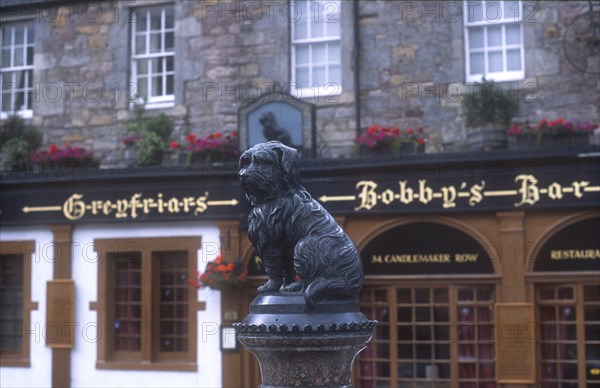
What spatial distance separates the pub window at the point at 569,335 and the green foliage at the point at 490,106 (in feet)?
Result: 6.85

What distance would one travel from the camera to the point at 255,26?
1371cm

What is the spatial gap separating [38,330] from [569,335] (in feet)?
22.5

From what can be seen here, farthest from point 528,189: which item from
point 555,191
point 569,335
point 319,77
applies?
point 319,77

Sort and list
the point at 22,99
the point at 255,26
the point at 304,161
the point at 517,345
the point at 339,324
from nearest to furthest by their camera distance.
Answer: the point at 339,324 → the point at 517,345 → the point at 304,161 → the point at 255,26 → the point at 22,99

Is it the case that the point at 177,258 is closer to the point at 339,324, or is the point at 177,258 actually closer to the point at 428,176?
the point at 428,176

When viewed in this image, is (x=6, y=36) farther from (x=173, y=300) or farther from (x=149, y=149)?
(x=173, y=300)

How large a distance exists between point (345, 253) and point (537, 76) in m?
7.70

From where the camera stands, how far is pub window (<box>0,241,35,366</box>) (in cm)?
1342

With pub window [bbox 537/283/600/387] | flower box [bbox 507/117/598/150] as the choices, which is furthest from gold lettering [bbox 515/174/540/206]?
pub window [bbox 537/283/600/387]

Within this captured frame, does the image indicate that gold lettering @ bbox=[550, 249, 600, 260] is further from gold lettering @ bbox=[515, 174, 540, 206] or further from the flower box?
the flower box

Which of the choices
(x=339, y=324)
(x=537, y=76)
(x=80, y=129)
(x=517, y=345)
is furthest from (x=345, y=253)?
(x=80, y=129)

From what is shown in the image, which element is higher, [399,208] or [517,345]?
[399,208]

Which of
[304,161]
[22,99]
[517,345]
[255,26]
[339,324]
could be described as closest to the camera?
[339,324]

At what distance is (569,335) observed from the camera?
11625mm
